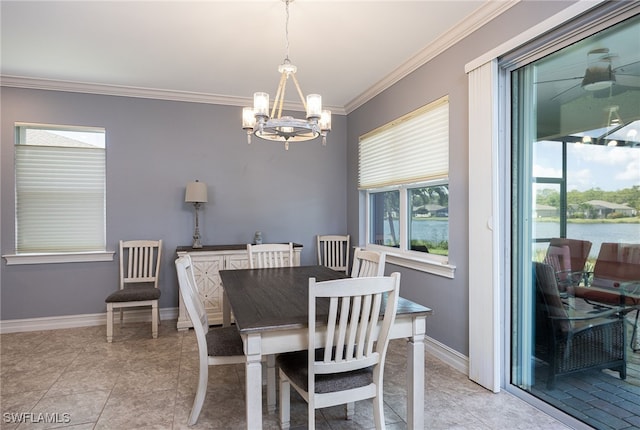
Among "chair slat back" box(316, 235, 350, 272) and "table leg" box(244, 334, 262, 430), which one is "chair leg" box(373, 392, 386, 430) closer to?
"table leg" box(244, 334, 262, 430)

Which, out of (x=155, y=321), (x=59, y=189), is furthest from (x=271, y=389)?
Result: (x=59, y=189)

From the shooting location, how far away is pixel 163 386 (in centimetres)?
260

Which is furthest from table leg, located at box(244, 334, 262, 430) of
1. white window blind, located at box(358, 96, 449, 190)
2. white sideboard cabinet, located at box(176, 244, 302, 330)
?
white sideboard cabinet, located at box(176, 244, 302, 330)

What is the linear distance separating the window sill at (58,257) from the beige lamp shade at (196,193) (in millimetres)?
1097

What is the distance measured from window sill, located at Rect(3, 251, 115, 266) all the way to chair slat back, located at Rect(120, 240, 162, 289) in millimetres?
203

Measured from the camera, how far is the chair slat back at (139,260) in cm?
399

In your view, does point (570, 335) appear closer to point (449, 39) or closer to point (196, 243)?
point (449, 39)

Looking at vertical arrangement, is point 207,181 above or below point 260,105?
below

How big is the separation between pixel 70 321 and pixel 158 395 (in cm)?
224

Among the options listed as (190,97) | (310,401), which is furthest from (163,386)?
(190,97)

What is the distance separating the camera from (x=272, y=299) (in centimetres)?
209

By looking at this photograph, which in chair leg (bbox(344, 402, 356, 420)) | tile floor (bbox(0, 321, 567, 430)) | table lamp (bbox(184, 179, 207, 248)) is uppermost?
table lamp (bbox(184, 179, 207, 248))

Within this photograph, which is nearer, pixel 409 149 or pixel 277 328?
pixel 277 328

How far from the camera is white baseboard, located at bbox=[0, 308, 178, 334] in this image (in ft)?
12.5
